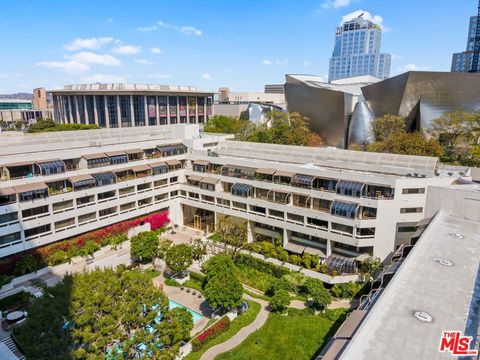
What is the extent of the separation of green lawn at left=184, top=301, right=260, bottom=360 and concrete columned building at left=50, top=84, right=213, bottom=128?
87836 millimetres

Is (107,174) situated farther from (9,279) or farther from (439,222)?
(439,222)

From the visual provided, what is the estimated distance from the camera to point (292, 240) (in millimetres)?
44062

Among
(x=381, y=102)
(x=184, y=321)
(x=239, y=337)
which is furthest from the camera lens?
(x=381, y=102)

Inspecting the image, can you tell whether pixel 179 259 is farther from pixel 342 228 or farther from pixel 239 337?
pixel 342 228

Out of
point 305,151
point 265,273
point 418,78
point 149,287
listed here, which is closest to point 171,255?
point 265,273

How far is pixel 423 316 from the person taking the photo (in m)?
17.8

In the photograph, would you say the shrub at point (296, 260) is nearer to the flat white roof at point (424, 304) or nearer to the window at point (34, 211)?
the flat white roof at point (424, 304)

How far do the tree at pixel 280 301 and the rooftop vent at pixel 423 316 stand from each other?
48.6 feet

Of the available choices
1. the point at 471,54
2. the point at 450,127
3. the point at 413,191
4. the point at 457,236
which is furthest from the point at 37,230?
the point at 471,54

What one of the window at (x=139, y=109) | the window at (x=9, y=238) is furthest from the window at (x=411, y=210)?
the window at (x=139, y=109)

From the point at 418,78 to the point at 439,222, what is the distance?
52418 millimetres

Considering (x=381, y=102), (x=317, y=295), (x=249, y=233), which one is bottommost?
(x=317, y=295)

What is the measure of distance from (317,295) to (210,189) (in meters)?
23.0

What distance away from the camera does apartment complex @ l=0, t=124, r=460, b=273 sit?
123ft
